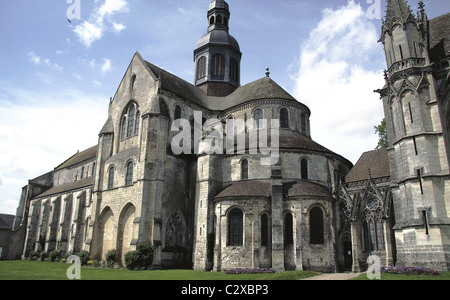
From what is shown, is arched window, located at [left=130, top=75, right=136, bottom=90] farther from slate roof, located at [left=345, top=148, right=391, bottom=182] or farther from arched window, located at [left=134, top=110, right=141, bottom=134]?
slate roof, located at [left=345, top=148, right=391, bottom=182]

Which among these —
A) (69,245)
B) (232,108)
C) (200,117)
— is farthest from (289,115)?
(69,245)

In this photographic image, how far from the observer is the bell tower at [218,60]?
43438mm

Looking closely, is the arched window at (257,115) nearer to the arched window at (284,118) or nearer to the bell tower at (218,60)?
the arched window at (284,118)

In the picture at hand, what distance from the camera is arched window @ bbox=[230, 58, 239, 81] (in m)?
44.8

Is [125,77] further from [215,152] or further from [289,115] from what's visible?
[289,115]

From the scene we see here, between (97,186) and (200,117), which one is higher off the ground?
(200,117)

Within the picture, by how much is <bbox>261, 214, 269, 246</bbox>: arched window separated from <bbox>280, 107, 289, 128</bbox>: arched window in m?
11.1

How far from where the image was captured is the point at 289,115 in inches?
1344

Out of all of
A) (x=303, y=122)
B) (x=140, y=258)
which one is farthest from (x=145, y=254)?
(x=303, y=122)

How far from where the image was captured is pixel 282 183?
2808cm

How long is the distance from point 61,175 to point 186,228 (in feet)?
102

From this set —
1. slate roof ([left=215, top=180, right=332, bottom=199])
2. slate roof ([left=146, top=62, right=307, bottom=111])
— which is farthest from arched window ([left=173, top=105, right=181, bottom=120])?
slate roof ([left=215, top=180, right=332, bottom=199])
